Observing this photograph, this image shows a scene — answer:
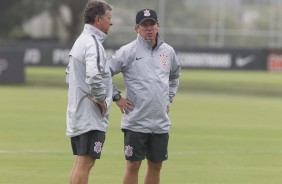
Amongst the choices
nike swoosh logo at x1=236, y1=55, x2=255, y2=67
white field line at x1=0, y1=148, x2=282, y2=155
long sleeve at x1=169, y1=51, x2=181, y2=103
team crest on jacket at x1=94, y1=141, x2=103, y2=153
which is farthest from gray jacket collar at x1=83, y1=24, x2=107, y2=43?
Result: nike swoosh logo at x1=236, y1=55, x2=255, y2=67

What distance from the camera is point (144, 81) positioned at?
1125 centimetres

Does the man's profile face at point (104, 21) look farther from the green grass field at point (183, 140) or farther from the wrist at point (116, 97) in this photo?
the green grass field at point (183, 140)

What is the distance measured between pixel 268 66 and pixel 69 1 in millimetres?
20574

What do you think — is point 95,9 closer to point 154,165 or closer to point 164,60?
point 164,60

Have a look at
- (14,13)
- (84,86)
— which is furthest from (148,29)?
(14,13)

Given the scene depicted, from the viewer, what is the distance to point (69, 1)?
65.2 metres

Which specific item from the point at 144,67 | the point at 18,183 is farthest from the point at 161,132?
the point at 18,183

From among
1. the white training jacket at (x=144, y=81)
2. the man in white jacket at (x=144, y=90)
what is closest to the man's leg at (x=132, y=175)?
the man in white jacket at (x=144, y=90)

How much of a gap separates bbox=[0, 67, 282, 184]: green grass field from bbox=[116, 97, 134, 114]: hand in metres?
2.19

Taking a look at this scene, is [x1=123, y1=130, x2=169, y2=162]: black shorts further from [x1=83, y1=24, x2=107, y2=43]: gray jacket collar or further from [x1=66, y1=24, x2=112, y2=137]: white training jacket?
[x1=83, y1=24, x2=107, y2=43]: gray jacket collar

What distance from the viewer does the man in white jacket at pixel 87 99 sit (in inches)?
415

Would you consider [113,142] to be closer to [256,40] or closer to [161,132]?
[161,132]

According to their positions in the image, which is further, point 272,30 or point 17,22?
point 17,22

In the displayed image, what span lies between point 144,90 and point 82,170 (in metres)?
1.23
